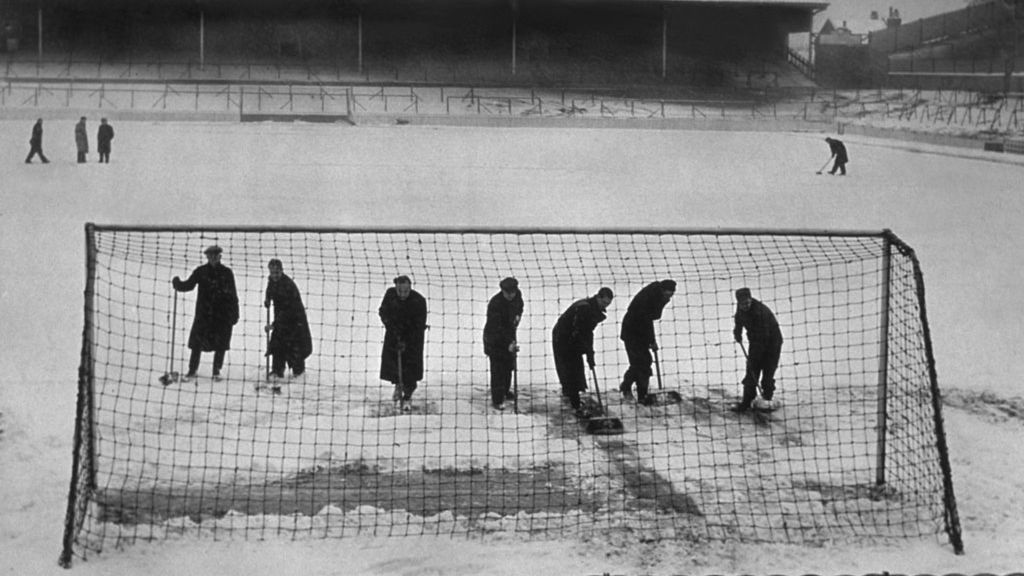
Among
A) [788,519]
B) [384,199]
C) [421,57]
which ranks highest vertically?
[421,57]

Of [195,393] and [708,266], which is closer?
[195,393]

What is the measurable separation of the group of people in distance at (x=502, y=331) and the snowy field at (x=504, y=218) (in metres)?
1.35

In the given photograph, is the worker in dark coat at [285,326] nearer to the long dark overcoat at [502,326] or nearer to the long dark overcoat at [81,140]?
the long dark overcoat at [502,326]

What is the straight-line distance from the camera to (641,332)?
9125mm

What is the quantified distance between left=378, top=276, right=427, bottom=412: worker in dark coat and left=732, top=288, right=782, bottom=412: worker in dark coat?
2.54m

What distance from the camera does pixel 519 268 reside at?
13.5 m

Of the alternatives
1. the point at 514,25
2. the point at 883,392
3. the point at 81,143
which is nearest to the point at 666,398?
the point at 883,392

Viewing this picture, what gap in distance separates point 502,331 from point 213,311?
247cm

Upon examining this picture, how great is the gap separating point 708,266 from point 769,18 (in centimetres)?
2687

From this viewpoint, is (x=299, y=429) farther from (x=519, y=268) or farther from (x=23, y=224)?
(x=23, y=224)

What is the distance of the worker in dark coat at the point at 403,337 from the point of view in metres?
8.67

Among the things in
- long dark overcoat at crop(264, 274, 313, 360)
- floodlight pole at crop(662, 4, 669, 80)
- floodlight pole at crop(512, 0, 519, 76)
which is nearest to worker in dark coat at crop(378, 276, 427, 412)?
long dark overcoat at crop(264, 274, 313, 360)

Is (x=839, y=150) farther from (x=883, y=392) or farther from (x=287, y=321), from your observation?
(x=883, y=392)

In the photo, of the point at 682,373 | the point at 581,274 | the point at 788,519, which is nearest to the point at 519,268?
the point at 581,274
